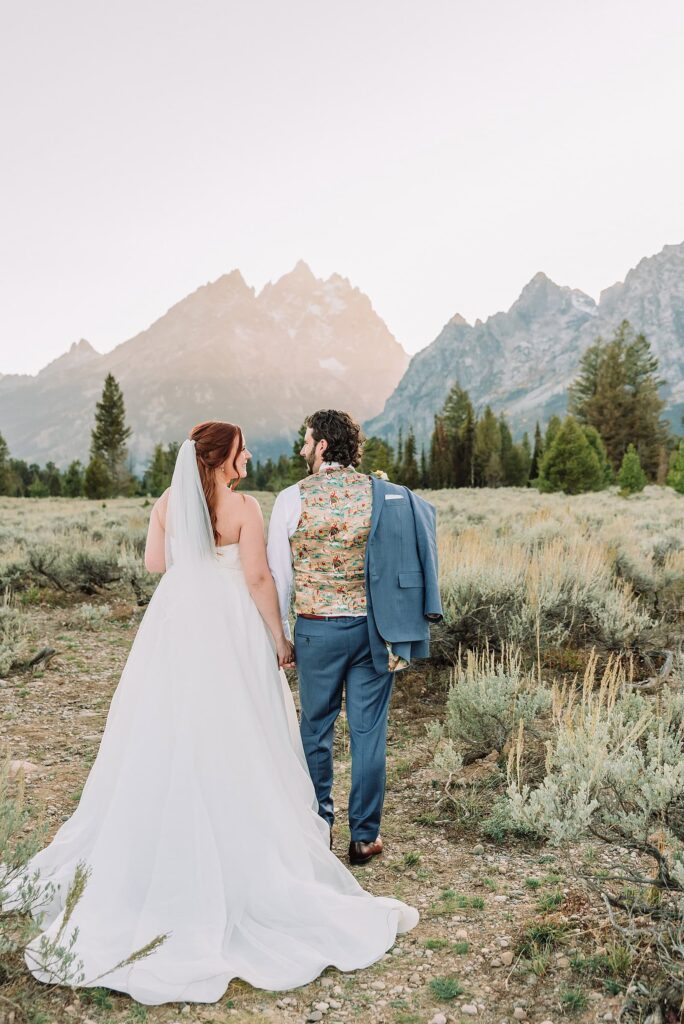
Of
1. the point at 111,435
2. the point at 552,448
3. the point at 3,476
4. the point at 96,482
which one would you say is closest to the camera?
the point at 552,448

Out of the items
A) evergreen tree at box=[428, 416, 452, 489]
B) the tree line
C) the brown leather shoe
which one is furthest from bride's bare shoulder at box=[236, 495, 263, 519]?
evergreen tree at box=[428, 416, 452, 489]

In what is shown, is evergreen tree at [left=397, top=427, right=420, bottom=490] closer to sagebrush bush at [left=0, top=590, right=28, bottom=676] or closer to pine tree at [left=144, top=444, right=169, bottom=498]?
pine tree at [left=144, top=444, right=169, bottom=498]

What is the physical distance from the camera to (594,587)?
7262 mm

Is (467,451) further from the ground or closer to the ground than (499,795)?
Result: further from the ground

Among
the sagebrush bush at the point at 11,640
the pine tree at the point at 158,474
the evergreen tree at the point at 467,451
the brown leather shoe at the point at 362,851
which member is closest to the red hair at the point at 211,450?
the brown leather shoe at the point at 362,851

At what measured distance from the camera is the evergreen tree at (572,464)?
3691 cm

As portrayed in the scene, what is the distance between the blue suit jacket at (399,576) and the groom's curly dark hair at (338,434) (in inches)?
7.5

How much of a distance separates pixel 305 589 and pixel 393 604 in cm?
48

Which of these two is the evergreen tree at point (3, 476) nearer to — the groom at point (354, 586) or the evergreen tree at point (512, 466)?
A: the evergreen tree at point (512, 466)

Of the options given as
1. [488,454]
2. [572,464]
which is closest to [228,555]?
[572,464]

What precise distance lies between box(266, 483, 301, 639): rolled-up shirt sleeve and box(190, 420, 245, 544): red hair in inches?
11.7

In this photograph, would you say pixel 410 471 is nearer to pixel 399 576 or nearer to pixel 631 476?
pixel 631 476

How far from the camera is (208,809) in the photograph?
325 centimetres

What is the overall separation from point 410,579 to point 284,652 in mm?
799
